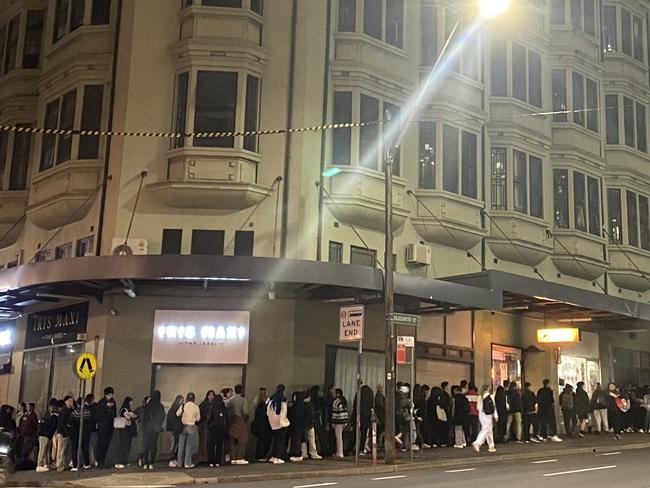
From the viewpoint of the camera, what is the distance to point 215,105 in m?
20.4

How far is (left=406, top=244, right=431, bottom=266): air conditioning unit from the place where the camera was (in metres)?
22.0

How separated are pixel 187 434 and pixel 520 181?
14.4 m

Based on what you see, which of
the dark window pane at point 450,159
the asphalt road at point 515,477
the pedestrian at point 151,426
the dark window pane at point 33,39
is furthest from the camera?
the dark window pane at point 33,39

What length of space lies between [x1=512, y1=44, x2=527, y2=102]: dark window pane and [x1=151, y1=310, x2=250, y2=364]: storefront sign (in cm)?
1316

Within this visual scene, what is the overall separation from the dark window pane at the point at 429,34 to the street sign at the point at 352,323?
1046cm

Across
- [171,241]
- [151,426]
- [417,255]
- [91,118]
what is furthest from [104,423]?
[417,255]

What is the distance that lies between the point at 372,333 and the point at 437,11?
34.5 ft

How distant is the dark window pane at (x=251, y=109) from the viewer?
2044 cm

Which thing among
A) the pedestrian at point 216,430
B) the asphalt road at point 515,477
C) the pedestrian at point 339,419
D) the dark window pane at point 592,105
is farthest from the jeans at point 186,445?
the dark window pane at point 592,105

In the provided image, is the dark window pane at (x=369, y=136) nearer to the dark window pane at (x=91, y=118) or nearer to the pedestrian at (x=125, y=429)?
the dark window pane at (x=91, y=118)

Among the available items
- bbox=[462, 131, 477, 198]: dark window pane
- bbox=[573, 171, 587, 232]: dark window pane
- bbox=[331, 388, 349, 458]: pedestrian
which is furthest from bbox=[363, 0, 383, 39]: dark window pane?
bbox=[331, 388, 349, 458]: pedestrian

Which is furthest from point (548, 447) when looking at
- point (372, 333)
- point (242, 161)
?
point (242, 161)

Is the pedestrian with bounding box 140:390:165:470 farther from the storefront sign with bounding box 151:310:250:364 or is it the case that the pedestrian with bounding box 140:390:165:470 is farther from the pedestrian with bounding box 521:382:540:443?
the pedestrian with bounding box 521:382:540:443

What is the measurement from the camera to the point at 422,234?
2277cm
